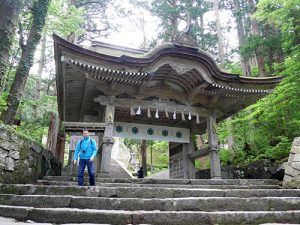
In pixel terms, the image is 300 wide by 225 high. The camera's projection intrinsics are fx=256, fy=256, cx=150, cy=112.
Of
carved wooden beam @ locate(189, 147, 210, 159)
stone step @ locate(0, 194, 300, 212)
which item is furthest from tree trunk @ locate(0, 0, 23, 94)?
carved wooden beam @ locate(189, 147, 210, 159)

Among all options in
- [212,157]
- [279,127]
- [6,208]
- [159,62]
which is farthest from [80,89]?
[279,127]

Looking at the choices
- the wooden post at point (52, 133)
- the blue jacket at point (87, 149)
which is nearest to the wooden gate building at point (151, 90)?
the wooden post at point (52, 133)

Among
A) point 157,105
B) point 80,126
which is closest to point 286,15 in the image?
point 157,105

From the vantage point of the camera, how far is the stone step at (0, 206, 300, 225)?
3.62 m

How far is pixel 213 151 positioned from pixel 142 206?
5996 mm

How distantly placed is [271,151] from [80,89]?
7789 millimetres

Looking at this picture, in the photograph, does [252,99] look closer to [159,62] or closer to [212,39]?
[159,62]

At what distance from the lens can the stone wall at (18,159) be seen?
5086 mm

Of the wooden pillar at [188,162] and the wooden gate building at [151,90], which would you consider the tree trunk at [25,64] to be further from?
the wooden pillar at [188,162]

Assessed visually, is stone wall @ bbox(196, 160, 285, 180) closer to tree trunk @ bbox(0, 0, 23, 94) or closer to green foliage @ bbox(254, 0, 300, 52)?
green foliage @ bbox(254, 0, 300, 52)

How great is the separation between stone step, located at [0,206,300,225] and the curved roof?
4.81 m

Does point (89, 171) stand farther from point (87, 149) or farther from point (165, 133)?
point (165, 133)

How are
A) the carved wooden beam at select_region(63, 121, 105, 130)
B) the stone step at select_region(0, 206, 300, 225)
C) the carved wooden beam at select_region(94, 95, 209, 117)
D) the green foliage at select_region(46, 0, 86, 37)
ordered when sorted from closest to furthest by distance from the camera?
1. the stone step at select_region(0, 206, 300, 225)
2. the carved wooden beam at select_region(63, 121, 105, 130)
3. the carved wooden beam at select_region(94, 95, 209, 117)
4. the green foliage at select_region(46, 0, 86, 37)

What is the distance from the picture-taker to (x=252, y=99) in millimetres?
10328
